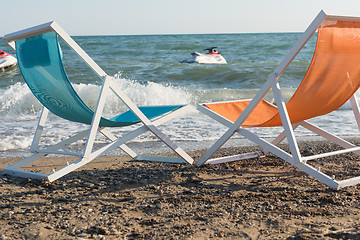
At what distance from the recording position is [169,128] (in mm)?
6000

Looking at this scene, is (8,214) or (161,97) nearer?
(8,214)

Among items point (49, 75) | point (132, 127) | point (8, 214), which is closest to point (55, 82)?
point (49, 75)

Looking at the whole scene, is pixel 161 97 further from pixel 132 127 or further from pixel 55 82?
pixel 55 82

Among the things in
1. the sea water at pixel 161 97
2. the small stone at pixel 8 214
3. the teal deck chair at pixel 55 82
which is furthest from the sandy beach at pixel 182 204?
the sea water at pixel 161 97

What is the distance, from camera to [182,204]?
109 inches

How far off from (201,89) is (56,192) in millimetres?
9032

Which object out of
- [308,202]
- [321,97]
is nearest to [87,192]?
[308,202]

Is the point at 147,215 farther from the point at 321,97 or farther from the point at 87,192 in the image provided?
the point at 321,97

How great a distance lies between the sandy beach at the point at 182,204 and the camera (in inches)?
91.1

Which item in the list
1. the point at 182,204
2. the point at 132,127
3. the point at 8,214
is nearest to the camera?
the point at 8,214

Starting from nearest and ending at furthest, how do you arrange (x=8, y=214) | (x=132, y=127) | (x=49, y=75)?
(x=8, y=214)
(x=49, y=75)
(x=132, y=127)

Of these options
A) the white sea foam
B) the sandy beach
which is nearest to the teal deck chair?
the sandy beach

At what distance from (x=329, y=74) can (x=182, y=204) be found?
1315 millimetres

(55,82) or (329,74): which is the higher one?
(329,74)
